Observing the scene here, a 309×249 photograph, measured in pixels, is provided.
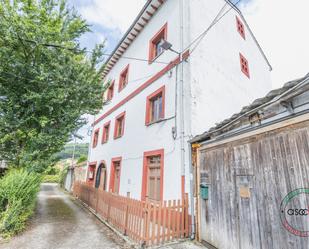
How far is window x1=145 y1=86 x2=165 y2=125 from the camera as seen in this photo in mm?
7648

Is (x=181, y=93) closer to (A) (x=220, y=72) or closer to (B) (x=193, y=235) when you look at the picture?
(A) (x=220, y=72)

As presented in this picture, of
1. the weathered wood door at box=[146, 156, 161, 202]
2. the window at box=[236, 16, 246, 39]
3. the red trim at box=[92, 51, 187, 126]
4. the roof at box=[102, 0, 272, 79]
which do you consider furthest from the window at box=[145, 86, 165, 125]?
the window at box=[236, 16, 246, 39]

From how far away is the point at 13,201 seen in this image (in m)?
5.09

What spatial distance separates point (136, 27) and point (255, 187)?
10319 mm

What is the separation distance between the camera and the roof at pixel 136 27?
30.2ft

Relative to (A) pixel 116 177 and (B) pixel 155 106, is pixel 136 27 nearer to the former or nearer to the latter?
(B) pixel 155 106

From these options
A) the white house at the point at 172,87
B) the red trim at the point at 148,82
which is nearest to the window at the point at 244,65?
the white house at the point at 172,87

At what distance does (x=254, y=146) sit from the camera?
3662 millimetres

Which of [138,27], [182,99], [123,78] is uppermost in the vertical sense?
[138,27]

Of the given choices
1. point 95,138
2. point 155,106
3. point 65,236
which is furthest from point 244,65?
point 95,138

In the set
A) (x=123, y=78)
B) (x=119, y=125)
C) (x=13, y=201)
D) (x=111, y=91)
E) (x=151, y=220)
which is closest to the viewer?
(x=151, y=220)

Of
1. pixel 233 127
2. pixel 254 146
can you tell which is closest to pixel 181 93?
pixel 233 127
